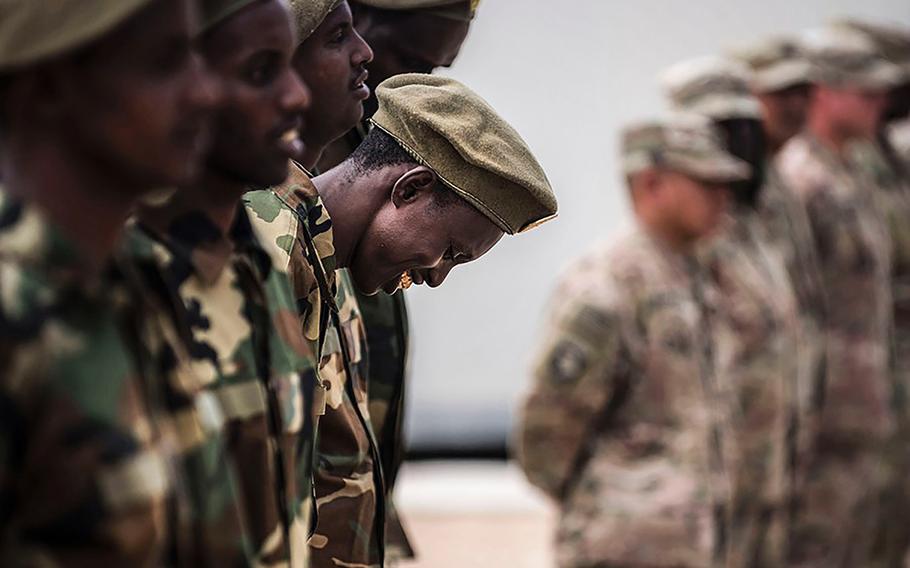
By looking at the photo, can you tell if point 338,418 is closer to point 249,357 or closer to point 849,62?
point 249,357

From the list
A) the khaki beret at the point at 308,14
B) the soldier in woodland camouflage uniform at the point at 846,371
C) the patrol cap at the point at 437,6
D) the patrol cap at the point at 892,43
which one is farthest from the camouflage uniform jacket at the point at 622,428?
the khaki beret at the point at 308,14

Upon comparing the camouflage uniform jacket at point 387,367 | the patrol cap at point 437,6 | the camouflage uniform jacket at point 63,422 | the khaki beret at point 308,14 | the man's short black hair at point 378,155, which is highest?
the patrol cap at point 437,6

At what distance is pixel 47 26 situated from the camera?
152 cm

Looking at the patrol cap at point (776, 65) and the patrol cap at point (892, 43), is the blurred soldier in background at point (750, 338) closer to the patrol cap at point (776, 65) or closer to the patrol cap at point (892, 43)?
the patrol cap at point (776, 65)

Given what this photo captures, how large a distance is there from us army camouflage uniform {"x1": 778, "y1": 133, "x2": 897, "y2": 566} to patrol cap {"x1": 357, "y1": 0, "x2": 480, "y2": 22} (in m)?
3.48

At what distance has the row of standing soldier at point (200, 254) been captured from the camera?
1.51 m

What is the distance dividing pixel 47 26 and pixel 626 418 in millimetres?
3590

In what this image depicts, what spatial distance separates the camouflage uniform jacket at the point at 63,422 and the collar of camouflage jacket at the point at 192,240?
28 centimetres

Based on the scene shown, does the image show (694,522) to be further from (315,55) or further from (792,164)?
(315,55)

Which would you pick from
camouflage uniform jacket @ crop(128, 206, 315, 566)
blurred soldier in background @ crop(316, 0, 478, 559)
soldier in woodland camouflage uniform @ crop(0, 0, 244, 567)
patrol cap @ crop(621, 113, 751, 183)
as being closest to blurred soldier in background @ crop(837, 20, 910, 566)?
patrol cap @ crop(621, 113, 751, 183)

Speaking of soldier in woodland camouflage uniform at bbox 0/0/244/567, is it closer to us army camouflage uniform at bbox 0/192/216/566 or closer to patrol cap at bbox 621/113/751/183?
us army camouflage uniform at bbox 0/192/216/566

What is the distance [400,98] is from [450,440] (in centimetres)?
612

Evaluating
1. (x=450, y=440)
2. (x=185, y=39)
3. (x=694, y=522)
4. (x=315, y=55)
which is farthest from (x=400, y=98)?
(x=450, y=440)

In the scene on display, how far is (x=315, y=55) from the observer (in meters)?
2.43
